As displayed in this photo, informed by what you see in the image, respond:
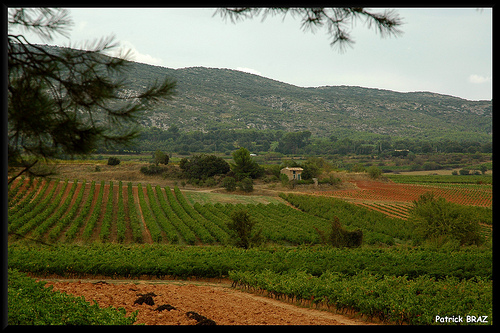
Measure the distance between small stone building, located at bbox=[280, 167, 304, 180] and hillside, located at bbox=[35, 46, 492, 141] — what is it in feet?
79.4

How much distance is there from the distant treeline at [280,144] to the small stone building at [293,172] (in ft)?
69.0

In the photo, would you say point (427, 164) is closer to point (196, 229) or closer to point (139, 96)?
point (196, 229)

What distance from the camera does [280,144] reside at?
96.2 m

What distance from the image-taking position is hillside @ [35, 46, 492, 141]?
73.6 m

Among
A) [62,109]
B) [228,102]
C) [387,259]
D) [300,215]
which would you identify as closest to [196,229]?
[300,215]

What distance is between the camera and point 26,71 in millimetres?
4055

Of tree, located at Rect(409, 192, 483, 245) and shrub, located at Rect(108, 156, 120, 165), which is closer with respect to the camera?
tree, located at Rect(409, 192, 483, 245)

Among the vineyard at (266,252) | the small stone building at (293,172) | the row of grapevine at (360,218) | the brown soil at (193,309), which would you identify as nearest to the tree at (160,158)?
the vineyard at (266,252)

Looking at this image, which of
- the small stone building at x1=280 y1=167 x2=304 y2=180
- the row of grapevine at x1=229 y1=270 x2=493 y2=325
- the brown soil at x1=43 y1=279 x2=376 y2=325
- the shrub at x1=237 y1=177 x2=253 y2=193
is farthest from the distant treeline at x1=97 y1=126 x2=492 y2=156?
the row of grapevine at x1=229 y1=270 x2=493 y2=325

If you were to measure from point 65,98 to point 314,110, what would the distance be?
126315mm

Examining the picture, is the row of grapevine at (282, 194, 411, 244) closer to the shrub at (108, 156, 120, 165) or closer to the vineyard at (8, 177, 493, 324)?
the vineyard at (8, 177, 493, 324)

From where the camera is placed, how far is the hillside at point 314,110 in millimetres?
73625

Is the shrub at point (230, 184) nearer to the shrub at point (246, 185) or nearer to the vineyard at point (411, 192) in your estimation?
the shrub at point (246, 185)
